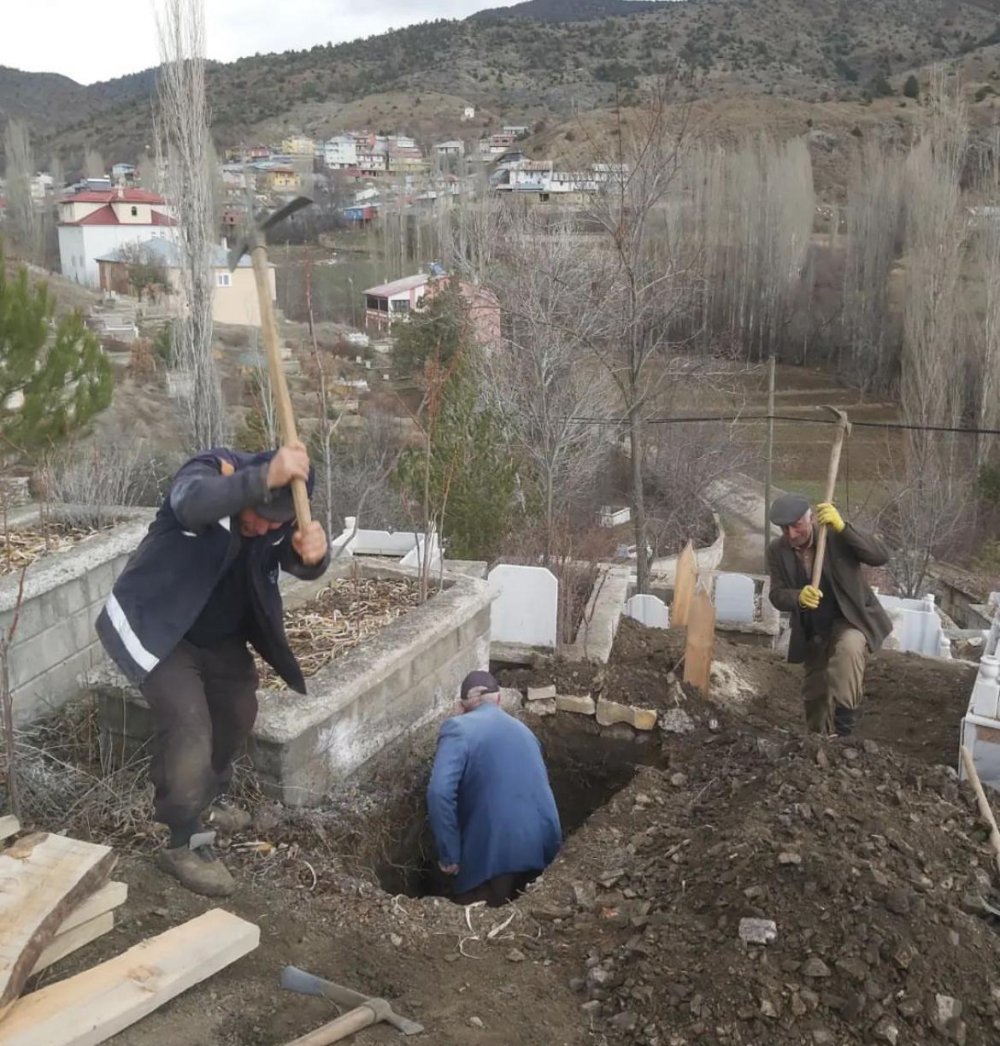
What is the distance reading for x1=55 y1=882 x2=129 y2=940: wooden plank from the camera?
108 inches

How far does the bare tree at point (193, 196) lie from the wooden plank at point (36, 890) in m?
13.6

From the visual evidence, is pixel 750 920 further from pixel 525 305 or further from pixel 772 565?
pixel 525 305

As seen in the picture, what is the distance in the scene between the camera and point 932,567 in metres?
20.7

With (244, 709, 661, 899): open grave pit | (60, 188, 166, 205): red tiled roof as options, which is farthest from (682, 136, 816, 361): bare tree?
(244, 709, 661, 899): open grave pit

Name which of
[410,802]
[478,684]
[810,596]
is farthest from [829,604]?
[410,802]

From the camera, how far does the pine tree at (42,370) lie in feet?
35.2

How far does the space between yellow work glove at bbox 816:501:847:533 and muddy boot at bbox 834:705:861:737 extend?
980 mm

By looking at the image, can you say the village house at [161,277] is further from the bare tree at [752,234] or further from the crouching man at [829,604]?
the crouching man at [829,604]

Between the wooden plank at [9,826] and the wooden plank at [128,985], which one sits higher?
the wooden plank at [9,826]

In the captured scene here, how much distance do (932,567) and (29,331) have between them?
17.6 meters

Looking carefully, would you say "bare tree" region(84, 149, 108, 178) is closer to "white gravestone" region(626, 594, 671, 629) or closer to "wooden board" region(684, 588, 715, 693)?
"white gravestone" region(626, 594, 671, 629)

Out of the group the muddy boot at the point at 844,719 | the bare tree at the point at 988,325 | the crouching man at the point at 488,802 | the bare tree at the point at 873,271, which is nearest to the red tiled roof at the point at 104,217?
the bare tree at the point at 873,271

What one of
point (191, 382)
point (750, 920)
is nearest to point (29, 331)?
point (191, 382)

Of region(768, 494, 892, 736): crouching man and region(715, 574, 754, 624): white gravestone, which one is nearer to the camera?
region(768, 494, 892, 736): crouching man
